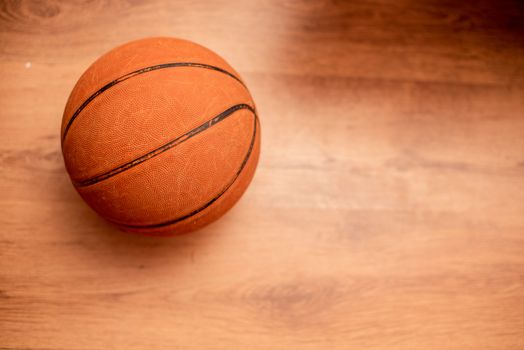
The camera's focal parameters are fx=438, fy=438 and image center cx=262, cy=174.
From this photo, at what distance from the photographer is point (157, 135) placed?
33.9 inches

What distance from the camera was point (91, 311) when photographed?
47.0 inches

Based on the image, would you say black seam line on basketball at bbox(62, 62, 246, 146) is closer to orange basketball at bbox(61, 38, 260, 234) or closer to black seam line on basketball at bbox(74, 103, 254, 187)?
orange basketball at bbox(61, 38, 260, 234)

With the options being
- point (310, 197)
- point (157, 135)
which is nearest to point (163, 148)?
point (157, 135)

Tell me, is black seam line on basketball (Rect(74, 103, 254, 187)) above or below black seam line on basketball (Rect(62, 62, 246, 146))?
below

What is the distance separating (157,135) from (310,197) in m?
0.56

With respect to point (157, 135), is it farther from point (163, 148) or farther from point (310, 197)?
point (310, 197)

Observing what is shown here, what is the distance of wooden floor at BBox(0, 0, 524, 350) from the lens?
1205 millimetres

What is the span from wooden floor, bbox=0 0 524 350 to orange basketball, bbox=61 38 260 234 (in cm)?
32

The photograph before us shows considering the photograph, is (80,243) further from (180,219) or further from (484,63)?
(484,63)

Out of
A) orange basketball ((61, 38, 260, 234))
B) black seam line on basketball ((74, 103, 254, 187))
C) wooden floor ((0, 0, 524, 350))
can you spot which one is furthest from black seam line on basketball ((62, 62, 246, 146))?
wooden floor ((0, 0, 524, 350))

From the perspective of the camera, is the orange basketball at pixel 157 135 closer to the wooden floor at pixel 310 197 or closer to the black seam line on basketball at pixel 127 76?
the black seam line on basketball at pixel 127 76

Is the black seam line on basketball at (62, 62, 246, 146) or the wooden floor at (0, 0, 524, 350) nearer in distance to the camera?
the black seam line on basketball at (62, 62, 246, 146)

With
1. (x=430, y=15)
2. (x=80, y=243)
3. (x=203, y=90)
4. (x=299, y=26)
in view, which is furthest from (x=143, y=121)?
(x=430, y=15)

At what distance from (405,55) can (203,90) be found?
0.77m
